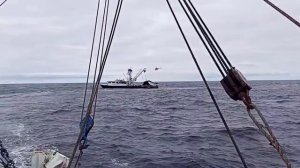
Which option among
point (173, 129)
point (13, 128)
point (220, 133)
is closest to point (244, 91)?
point (220, 133)

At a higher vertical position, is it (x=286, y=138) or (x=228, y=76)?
(x=228, y=76)

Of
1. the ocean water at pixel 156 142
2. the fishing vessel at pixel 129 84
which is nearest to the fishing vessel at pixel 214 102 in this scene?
the ocean water at pixel 156 142

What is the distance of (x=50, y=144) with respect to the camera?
23547mm

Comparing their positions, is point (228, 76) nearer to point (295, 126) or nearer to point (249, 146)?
point (249, 146)

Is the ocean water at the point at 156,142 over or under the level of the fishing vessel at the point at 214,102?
under

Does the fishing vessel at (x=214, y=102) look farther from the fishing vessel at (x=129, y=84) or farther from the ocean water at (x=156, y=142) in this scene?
the fishing vessel at (x=129, y=84)

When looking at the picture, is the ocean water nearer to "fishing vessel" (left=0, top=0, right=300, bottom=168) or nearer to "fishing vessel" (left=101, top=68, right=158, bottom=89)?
"fishing vessel" (left=0, top=0, right=300, bottom=168)

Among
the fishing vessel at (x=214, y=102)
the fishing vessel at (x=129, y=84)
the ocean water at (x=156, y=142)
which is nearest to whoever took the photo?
the fishing vessel at (x=214, y=102)

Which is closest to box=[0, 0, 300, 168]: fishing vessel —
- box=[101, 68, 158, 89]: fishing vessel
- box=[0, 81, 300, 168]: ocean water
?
box=[0, 81, 300, 168]: ocean water

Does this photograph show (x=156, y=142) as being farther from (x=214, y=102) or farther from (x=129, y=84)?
(x=129, y=84)

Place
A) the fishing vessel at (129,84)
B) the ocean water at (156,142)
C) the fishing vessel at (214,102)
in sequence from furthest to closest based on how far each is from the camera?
the fishing vessel at (129,84) → the ocean water at (156,142) → the fishing vessel at (214,102)

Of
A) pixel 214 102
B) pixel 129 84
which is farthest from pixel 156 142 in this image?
pixel 129 84

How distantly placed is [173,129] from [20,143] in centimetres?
1298

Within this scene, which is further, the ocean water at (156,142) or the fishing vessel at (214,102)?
the ocean water at (156,142)
